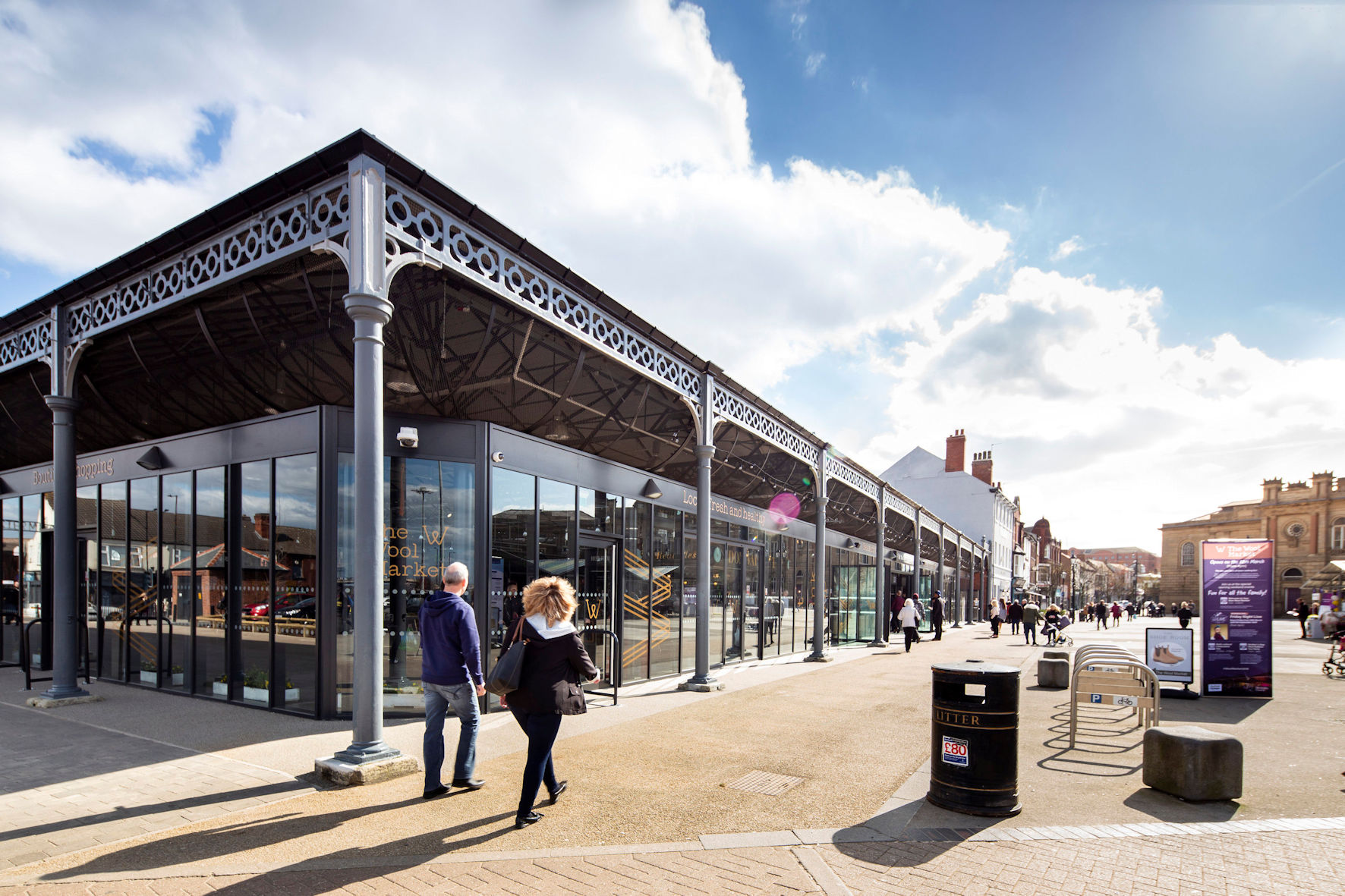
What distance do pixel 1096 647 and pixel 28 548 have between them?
17.7 m

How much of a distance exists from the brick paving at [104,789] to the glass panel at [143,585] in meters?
3.29

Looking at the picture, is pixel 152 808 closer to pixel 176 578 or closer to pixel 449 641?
pixel 449 641

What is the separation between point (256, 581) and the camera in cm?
905

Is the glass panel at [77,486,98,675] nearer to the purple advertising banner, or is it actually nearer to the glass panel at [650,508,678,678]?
the glass panel at [650,508,678,678]

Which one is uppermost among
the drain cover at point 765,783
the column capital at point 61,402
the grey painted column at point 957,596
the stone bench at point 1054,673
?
the column capital at point 61,402

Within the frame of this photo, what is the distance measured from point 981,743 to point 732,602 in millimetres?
10217

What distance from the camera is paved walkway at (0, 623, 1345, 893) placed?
4113mm

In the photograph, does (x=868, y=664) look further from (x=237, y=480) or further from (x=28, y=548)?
(x=28, y=548)

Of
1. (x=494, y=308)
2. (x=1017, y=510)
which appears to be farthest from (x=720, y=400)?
(x=1017, y=510)

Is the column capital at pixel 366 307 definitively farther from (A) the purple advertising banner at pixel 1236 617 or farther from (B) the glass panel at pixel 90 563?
(A) the purple advertising banner at pixel 1236 617

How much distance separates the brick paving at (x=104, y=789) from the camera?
4.62 metres

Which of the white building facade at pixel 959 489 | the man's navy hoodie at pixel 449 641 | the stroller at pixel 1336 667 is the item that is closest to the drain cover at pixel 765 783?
the man's navy hoodie at pixel 449 641

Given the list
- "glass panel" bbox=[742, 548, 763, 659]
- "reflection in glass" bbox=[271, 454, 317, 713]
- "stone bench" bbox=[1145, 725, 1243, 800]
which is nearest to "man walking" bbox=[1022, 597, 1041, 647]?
"glass panel" bbox=[742, 548, 763, 659]

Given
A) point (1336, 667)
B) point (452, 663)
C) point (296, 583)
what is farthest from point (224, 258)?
point (1336, 667)
